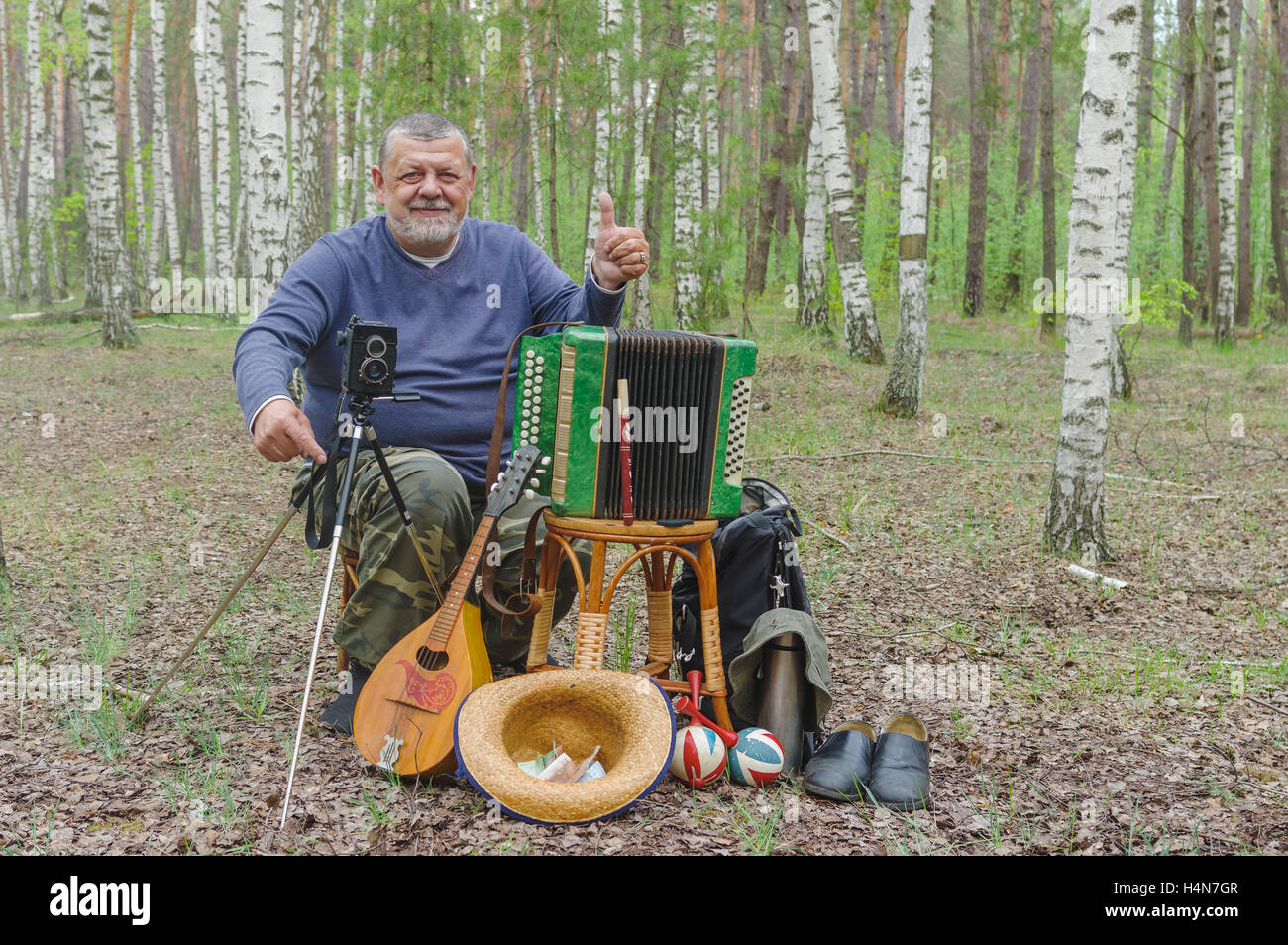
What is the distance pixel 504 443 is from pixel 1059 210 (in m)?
26.3

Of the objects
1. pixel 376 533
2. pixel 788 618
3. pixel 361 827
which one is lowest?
pixel 361 827

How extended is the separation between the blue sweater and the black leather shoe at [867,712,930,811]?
1.57 meters

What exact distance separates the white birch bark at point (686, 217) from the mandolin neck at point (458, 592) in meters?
7.82

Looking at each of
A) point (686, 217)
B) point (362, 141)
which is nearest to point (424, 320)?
point (686, 217)

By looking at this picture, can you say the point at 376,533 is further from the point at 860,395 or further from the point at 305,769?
the point at 860,395

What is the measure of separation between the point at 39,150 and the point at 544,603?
20.9 m

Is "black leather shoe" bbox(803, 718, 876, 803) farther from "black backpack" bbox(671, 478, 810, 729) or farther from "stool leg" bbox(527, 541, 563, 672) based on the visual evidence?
"stool leg" bbox(527, 541, 563, 672)

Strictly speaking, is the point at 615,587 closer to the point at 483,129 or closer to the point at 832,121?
the point at 832,121

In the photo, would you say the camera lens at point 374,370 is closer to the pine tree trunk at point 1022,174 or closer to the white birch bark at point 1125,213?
the white birch bark at point 1125,213

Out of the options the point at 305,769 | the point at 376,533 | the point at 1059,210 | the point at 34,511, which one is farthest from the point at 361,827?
the point at 1059,210

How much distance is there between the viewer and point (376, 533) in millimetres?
3150

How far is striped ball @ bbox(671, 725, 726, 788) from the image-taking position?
9.27 feet

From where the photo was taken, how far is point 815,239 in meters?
13.2
